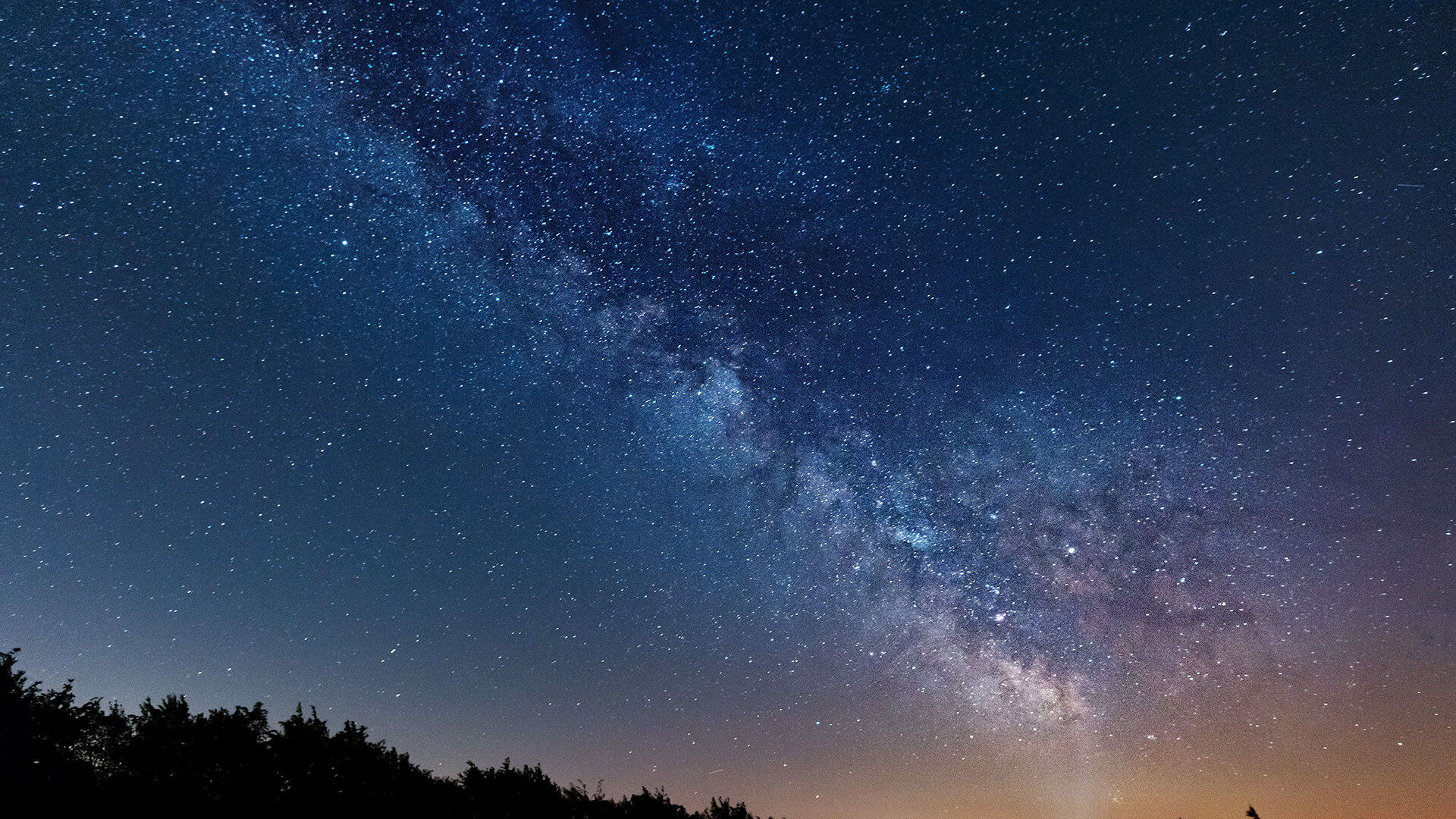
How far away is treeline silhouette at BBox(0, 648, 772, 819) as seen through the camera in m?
19.2

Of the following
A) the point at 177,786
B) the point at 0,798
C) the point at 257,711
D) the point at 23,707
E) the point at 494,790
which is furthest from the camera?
the point at 494,790

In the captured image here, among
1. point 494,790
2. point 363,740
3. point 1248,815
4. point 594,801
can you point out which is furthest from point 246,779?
point 1248,815

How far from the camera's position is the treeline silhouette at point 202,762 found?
19.2 metres

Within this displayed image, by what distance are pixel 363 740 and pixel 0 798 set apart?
383 inches

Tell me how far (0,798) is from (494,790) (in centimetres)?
1428

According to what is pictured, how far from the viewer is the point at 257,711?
22.6 m

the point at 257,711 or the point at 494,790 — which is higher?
the point at 257,711

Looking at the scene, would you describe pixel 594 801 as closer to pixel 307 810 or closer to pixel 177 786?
pixel 307 810

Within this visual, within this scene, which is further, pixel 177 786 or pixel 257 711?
pixel 257 711

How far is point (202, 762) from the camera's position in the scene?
21125mm

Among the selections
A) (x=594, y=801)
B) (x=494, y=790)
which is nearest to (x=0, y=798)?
(x=494, y=790)

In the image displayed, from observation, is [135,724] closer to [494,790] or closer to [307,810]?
[307,810]

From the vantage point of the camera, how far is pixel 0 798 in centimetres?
1519

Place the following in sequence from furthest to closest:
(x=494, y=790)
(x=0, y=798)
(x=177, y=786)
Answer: (x=494, y=790) → (x=177, y=786) → (x=0, y=798)
